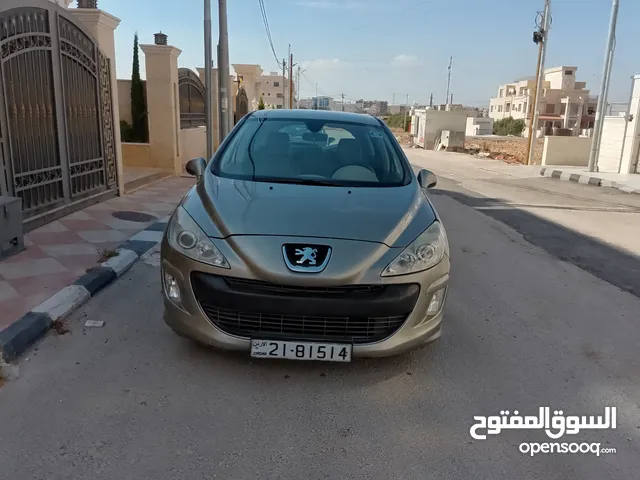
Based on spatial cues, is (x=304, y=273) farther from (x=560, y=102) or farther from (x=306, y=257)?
(x=560, y=102)

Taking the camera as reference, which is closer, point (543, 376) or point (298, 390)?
point (298, 390)

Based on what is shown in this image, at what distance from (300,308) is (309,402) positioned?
1.81 feet

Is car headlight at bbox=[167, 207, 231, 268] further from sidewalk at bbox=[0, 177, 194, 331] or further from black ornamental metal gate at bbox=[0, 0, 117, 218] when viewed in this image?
black ornamental metal gate at bbox=[0, 0, 117, 218]

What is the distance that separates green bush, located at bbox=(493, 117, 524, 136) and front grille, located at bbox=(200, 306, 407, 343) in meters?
75.4

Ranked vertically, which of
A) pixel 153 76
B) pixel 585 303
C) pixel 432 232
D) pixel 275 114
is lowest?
pixel 585 303

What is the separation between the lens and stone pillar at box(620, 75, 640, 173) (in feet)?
58.1

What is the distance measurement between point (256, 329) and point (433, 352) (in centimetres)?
134

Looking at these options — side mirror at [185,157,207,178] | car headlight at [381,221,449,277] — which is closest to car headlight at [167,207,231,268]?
side mirror at [185,157,207,178]

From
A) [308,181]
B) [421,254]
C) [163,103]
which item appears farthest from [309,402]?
[163,103]

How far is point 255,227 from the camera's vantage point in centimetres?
321

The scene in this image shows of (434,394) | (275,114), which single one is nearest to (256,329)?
(434,394)

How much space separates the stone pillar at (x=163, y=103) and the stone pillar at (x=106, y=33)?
3.20m

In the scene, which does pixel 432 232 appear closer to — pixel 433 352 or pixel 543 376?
pixel 433 352

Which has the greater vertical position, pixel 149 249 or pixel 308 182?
pixel 308 182
